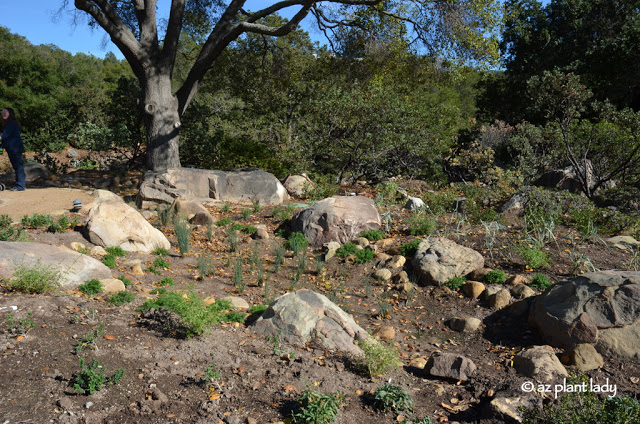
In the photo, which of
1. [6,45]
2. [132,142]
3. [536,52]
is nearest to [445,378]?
[132,142]

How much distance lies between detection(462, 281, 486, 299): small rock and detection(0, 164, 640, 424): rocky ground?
0.28ft

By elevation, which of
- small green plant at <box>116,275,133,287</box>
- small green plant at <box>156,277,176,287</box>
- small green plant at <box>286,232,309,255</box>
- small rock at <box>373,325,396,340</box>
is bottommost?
small rock at <box>373,325,396,340</box>

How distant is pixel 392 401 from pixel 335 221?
464 cm

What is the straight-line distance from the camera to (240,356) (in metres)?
4.13

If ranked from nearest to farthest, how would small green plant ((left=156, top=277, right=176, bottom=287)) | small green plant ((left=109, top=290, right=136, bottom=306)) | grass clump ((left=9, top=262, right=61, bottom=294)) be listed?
grass clump ((left=9, top=262, right=61, bottom=294)), small green plant ((left=109, top=290, right=136, bottom=306)), small green plant ((left=156, top=277, right=176, bottom=287))

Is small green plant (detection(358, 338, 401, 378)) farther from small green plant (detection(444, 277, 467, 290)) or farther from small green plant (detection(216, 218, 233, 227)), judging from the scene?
small green plant (detection(216, 218, 233, 227))

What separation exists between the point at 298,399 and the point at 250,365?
0.63 meters

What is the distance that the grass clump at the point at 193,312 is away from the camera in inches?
166

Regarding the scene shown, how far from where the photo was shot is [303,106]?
14.1m

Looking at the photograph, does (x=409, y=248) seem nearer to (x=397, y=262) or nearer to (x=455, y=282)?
(x=397, y=262)

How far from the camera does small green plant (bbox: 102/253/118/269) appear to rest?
625cm

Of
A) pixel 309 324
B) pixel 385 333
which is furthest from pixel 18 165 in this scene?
pixel 385 333

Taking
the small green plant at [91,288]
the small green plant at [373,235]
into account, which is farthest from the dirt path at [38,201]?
the small green plant at [373,235]

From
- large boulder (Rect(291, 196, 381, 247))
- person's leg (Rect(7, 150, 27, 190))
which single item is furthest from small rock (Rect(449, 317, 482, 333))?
person's leg (Rect(7, 150, 27, 190))
